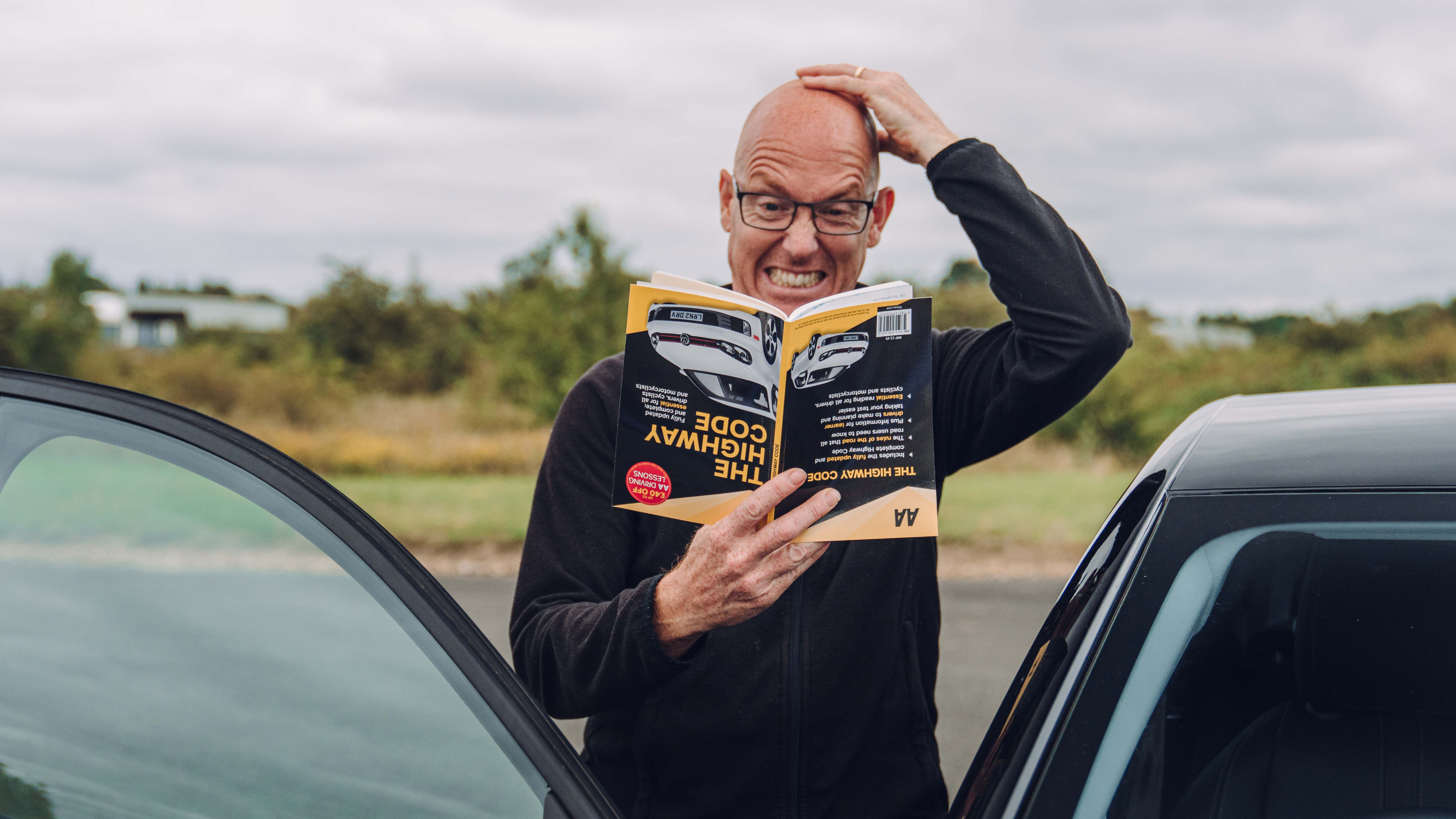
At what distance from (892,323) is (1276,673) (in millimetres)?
791

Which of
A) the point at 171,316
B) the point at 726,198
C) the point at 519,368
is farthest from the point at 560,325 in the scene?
the point at 171,316

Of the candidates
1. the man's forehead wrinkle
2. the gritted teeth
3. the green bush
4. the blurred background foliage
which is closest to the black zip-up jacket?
the man's forehead wrinkle

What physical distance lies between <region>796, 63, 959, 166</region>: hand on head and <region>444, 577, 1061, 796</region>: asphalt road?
8.45 feet

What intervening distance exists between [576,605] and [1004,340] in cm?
86

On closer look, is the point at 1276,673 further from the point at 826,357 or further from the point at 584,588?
the point at 584,588

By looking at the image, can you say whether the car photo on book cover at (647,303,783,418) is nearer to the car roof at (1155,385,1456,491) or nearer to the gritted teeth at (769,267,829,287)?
Result: the gritted teeth at (769,267,829,287)

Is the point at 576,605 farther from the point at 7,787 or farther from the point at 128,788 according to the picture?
the point at 7,787

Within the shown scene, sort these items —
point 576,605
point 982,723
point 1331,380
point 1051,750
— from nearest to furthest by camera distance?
1. point 1051,750
2. point 576,605
3. point 982,723
4. point 1331,380

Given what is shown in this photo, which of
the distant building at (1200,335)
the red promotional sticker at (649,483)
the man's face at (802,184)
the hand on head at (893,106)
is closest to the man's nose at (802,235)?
the man's face at (802,184)

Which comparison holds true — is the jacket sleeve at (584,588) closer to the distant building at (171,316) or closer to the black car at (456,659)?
the black car at (456,659)

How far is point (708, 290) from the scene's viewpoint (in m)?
1.40

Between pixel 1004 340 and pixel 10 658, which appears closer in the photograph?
pixel 10 658

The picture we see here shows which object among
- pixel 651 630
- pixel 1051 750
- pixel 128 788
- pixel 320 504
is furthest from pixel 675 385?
pixel 128 788

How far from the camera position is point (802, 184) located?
5.81 feet
